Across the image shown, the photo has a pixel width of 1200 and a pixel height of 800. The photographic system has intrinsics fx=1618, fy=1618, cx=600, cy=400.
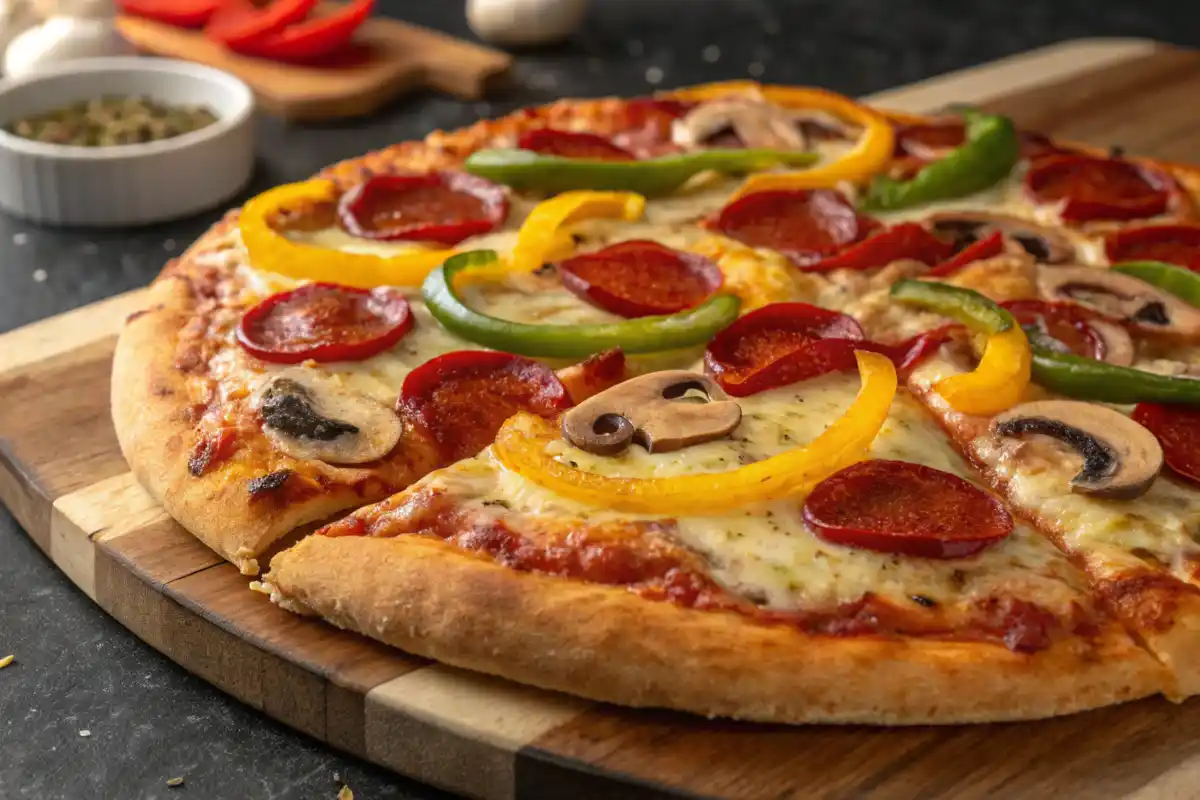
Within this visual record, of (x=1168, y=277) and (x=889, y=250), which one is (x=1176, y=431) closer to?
(x=1168, y=277)

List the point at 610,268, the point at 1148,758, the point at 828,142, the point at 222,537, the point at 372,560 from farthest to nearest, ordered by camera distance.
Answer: the point at 828,142, the point at 610,268, the point at 222,537, the point at 372,560, the point at 1148,758

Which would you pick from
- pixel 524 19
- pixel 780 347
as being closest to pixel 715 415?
pixel 780 347

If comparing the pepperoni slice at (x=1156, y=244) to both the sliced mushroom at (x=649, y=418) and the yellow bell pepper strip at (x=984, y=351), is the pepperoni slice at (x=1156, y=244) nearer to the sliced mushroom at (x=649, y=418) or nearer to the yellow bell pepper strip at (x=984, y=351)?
the yellow bell pepper strip at (x=984, y=351)

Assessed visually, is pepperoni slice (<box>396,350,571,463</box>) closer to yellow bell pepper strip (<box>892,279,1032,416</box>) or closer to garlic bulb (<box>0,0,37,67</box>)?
yellow bell pepper strip (<box>892,279,1032,416</box>)

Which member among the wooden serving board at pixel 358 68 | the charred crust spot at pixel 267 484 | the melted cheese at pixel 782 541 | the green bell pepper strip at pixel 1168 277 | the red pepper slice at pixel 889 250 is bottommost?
the wooden serving board at pixel 358 68

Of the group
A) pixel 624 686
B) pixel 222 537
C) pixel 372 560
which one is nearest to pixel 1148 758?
pixel 624 686

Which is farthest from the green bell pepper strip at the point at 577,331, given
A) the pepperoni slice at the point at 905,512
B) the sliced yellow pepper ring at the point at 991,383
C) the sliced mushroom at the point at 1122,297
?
the sliced mushroom at the point at 1122,297

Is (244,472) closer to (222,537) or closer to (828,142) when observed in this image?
(222,537)

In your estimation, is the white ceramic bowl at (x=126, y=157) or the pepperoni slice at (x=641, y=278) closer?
the pepperoni slice at (x=641, y=278)
